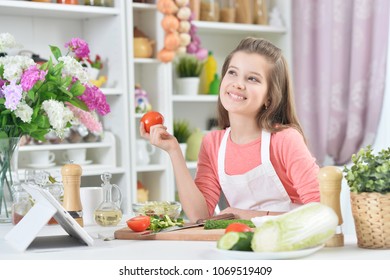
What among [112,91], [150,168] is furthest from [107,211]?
[150,168]

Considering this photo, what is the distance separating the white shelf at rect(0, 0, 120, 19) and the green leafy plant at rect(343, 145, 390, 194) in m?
2.53

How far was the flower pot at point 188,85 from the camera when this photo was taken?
176 inches

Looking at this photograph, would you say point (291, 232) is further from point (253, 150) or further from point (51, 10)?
point (51, 10)

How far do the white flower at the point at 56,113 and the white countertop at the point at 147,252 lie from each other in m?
0.46

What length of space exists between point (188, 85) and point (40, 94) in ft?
7.39

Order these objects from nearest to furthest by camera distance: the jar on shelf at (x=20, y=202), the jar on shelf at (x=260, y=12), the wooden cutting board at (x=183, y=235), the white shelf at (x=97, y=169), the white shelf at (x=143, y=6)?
the wooden cutting board at (x=183, y=235), the jar on shelf at (x=20, y=202), the white shelf at (x=97, y=169), the white shelf at (x=143, y=6), the jar on shelf at (x=260, y=12)

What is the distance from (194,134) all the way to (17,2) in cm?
128

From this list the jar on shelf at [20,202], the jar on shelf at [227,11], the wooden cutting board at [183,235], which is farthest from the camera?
the jar on shelf at [227,11]

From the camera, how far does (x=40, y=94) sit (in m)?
2.26

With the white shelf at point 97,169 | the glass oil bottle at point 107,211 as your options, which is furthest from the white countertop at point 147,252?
the white shelf at point 97,169

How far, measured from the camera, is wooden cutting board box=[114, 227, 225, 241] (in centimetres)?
180

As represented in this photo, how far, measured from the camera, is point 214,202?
2529 mm

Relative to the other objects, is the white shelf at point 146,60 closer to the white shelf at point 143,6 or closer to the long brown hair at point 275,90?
the white shelf at point 143,6
